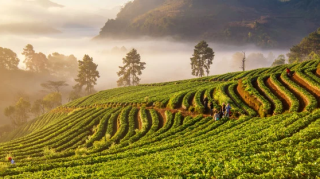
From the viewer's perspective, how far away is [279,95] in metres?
37.9

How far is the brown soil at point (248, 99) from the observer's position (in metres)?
36.5

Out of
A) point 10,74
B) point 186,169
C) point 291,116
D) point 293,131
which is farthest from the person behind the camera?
point 10,74

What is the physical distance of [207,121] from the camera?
3653cm

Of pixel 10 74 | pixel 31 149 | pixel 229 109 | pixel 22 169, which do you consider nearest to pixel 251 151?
pixel 229 109

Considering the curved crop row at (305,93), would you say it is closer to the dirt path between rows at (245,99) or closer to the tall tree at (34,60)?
the dirt path between rows at (245,99)

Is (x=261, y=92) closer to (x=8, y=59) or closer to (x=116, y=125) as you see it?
(x=116, y=125)

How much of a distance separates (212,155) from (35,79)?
167 m

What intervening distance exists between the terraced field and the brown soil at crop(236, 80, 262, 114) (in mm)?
161

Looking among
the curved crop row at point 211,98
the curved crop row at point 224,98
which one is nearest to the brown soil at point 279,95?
the curved crop row at point 224,98

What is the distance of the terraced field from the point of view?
55.0ft

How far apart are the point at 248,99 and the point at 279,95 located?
4735 millimetres

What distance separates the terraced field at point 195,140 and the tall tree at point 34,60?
12819 cm

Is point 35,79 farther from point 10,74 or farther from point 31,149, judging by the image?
point 31,149

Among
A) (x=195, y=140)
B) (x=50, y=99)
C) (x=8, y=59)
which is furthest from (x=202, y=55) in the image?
(x=8, y=59)
